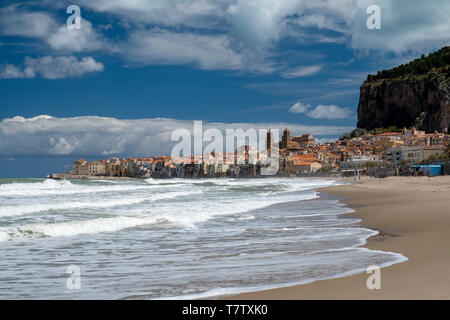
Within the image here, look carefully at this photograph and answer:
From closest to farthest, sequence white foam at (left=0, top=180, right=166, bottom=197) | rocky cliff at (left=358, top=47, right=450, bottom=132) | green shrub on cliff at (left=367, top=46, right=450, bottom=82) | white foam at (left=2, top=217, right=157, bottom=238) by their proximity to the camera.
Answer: white foam at (left=2, top=217, right=157, bottom=238) < white foam at (left=0, top=180, right=166, bottom=197) < rocky cliff at (left=358, top=47, right=450, bottom=132) < green shrub on cliff at (left=367, top=46, right=450, bottom=82)

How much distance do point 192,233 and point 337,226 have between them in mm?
3475

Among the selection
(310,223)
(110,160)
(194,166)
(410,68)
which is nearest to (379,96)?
(410,68)

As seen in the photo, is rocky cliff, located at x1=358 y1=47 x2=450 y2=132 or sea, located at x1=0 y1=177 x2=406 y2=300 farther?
rocky cliff, located at x1=358 y1=47 x2=450 y2=132

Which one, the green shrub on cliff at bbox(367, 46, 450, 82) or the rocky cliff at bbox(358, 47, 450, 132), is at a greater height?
the green shrub on cliff at bbox(367, 46, 450, 82)

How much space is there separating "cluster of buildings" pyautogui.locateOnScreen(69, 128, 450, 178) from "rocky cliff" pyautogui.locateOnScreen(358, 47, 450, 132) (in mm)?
7627

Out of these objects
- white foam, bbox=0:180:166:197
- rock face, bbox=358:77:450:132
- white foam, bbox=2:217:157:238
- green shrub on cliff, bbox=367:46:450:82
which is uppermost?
green shrub on cliff, bbox=367:46:450:82

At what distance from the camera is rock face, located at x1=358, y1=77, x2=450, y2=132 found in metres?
123

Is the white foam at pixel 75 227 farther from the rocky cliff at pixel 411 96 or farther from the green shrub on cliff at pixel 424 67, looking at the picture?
the green shrub on cliff at pixel 424 67

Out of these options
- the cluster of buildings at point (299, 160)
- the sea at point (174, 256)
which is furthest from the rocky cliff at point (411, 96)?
the sea at point (174, 256)

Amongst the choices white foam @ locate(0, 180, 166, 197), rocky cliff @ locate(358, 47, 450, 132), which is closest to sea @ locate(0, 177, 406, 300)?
white foam @ locate(0, 180, 166, 197)

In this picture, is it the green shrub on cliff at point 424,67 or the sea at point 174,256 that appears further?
the green shrub on cliff at point 424,67

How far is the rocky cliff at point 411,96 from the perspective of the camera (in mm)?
123875

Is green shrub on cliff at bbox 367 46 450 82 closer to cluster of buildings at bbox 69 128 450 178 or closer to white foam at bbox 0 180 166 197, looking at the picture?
cluster of buildings at bbox 69 128 450 178

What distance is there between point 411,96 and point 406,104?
359 centimetres
